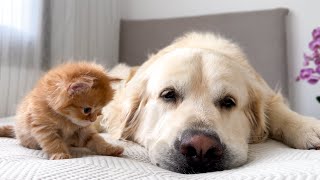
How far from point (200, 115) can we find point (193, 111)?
4 cm

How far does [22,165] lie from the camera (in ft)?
3.02

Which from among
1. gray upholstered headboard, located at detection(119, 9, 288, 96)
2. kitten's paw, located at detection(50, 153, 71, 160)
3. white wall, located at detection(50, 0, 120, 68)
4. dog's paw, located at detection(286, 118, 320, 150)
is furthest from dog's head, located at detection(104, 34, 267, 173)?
white wall, located at detection(50, 0, 120, 68)

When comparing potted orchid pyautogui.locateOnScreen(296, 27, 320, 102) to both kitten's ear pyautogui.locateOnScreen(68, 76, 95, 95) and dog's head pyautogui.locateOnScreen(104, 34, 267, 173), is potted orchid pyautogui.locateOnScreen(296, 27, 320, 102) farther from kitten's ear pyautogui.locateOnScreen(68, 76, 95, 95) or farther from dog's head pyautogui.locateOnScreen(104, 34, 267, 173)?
kitten's ear pyautogui.locateOnScreen(68, 76, 95, 95)

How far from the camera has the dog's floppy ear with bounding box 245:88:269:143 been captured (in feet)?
5.12

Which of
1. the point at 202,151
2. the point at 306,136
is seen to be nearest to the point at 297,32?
the point at 306,136

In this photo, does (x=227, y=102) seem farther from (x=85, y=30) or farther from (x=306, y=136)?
(x=85, y=30)

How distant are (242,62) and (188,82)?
0.51m

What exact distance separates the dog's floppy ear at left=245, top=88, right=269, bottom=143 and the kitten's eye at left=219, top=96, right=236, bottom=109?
0.16 m

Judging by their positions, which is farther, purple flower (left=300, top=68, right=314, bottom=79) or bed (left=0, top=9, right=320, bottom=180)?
purple flower (left=300, top=68, right=314, bottom=79)

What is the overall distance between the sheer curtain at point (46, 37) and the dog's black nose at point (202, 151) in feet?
5.38

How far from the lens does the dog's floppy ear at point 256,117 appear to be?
5.12 feet

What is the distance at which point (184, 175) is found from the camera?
0.97 m

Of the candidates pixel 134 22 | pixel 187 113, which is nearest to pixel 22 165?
pixel 187 113

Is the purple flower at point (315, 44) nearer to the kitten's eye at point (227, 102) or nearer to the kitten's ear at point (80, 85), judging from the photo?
the kitten's eye at point (227, 102)
